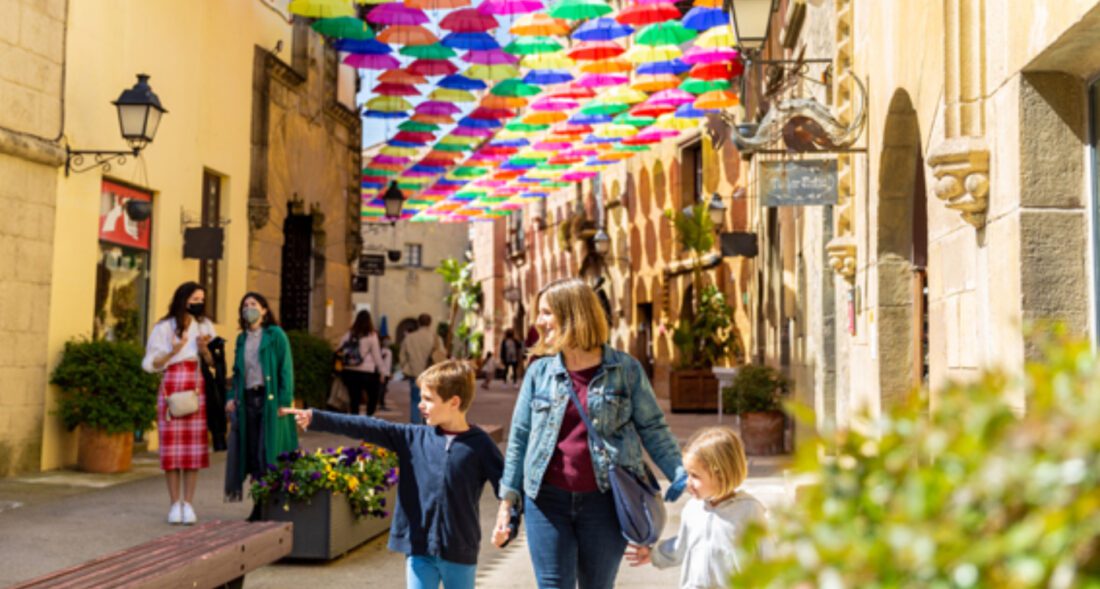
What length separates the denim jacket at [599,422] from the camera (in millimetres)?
4078

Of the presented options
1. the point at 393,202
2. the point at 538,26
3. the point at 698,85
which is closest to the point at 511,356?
the point at 393,202

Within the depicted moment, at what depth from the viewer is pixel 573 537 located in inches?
161

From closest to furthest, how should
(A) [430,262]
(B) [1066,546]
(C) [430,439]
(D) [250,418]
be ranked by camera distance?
(B) [1066,546] → (C) [430,439] → (D) [250,418] → (A) [430,262]

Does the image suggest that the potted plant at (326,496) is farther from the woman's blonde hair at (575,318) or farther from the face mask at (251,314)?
the woman's blonde hair at (575,318)

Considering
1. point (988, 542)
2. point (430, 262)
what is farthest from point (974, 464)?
point (430, 262)

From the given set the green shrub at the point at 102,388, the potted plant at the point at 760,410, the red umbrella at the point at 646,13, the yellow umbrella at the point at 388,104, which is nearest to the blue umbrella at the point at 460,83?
the yellow umbrella at the point at 388,104

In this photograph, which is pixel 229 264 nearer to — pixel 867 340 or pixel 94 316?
pixel 94 316

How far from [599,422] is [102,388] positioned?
780cm

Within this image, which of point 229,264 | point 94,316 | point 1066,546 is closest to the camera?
point 1066,546

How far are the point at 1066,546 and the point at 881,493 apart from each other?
0.69 feet

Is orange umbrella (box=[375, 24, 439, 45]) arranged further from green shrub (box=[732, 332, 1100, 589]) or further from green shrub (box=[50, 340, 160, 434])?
green shrub (box=[732, 332, 1100, 589])

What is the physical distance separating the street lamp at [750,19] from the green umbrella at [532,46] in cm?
774

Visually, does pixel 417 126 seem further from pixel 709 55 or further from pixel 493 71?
pixel 709 55

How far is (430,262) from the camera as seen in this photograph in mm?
57094
